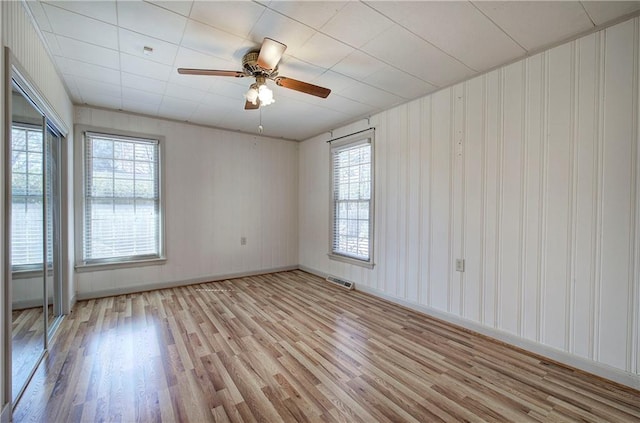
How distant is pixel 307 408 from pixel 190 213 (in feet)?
12.0

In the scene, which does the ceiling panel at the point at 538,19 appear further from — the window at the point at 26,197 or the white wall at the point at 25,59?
the window at the point at 26,197

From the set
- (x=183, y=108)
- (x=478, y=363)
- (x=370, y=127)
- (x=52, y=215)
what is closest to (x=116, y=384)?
(x=52, y=215)

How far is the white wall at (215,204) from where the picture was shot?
13.6 feet

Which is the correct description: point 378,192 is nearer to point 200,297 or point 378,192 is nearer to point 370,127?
point 370,127

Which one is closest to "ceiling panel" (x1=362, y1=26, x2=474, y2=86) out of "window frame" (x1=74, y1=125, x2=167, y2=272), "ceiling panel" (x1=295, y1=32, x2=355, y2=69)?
"ceiling panel" (x1=295, y1=32, x2=355, y2=69)

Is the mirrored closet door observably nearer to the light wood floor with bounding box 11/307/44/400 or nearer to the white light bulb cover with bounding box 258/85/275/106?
the light wood floor with bounding box 11/307/44/400

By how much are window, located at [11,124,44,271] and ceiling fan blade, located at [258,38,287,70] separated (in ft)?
5.62

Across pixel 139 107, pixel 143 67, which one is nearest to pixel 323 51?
pixel 143 67

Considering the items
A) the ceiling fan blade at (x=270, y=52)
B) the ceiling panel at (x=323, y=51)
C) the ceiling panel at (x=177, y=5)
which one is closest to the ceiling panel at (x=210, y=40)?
the ceiling panel at (x=177, y=5)

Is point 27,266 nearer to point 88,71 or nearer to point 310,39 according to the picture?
point 88,71

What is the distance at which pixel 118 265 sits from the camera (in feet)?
13.1

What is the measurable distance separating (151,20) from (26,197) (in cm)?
160

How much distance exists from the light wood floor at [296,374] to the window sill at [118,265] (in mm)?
679

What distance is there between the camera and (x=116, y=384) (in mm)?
2004
